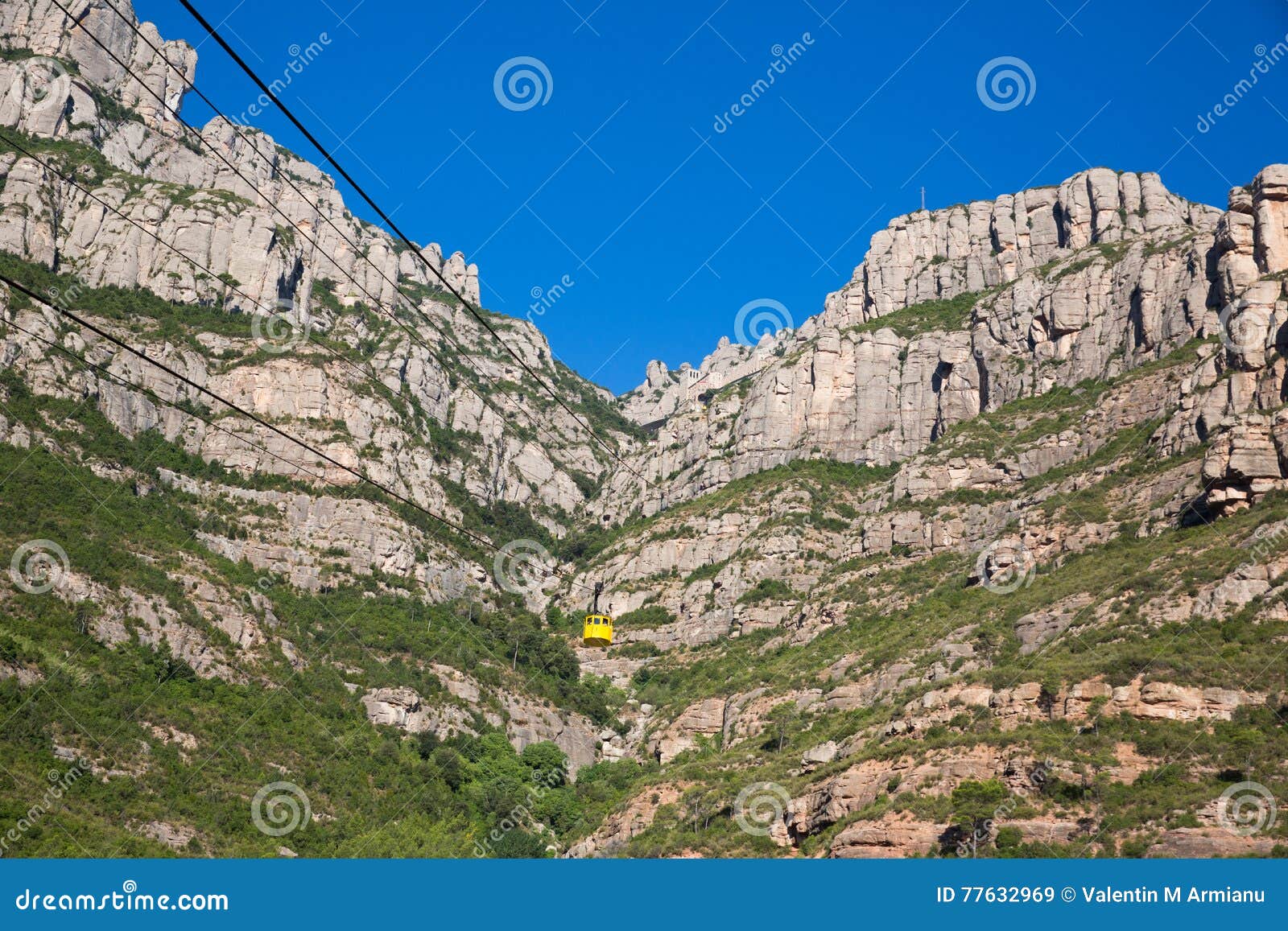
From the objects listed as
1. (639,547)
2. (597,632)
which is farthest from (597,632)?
(639,547)

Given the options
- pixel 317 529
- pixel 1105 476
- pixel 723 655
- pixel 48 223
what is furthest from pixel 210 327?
pixel 1105 476

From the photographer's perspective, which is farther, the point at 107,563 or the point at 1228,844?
the point at 107,563

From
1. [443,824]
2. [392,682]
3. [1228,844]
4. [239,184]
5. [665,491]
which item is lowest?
[1228,844]

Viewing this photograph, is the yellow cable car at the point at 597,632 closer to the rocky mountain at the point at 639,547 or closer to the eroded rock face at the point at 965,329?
the rocky mountain at the point at 639,547

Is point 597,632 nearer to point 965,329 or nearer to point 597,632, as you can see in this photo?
point 597,632

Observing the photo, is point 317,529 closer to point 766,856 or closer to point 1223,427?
point 766,856

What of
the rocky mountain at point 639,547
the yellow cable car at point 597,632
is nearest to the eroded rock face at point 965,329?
the rocky mountain at point 639,547

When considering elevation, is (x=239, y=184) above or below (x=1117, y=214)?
above
